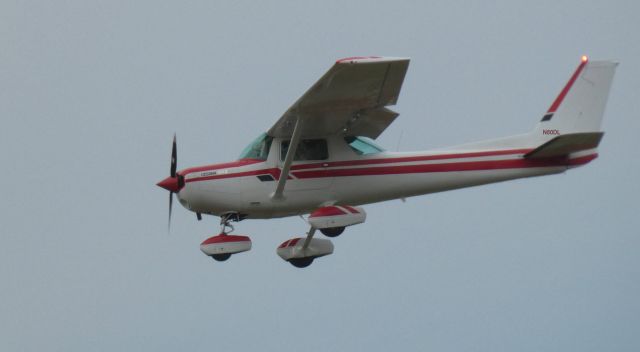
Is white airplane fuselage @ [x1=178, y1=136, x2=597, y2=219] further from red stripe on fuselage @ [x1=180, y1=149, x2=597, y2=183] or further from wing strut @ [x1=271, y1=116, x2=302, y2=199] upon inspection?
wing strut @ [x1=271, y1=116, x2=302, y2=199]

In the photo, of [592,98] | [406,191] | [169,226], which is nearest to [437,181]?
[406,191]

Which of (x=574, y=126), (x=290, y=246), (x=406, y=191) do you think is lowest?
(x=290, y=246)

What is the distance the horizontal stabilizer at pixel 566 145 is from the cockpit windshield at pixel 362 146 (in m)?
2.66

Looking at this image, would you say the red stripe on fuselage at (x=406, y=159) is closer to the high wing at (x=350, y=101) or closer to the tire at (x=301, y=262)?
the high wing at (x=350, y=101)

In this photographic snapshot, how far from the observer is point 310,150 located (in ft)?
64.2

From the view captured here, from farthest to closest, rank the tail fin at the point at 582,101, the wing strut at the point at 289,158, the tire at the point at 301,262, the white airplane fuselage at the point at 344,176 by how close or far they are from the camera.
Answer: the tire at the point at 301,262
the tail fin at the point at 582,101
the white airplane fuselage at the point at 344,176
the wing strut at the point at 289,158

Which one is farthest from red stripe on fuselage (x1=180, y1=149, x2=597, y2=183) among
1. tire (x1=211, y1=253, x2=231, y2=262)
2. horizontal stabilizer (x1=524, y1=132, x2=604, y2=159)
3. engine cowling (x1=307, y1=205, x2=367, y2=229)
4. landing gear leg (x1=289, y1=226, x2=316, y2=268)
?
landing gear leg (x1=289, y1=226, x2=316, y2=268)

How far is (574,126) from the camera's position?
2027 centimetres

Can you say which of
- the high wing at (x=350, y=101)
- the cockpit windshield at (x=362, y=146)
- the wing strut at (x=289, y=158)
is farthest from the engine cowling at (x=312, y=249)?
the high wing at (x=350, y=101)

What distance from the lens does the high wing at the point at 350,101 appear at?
16.9 meters

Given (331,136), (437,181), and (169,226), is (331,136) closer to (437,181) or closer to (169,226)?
(437,181)

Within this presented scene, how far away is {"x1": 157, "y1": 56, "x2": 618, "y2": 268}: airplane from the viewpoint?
1933cm

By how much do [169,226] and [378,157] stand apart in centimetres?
400

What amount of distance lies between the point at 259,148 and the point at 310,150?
3.04 ft
